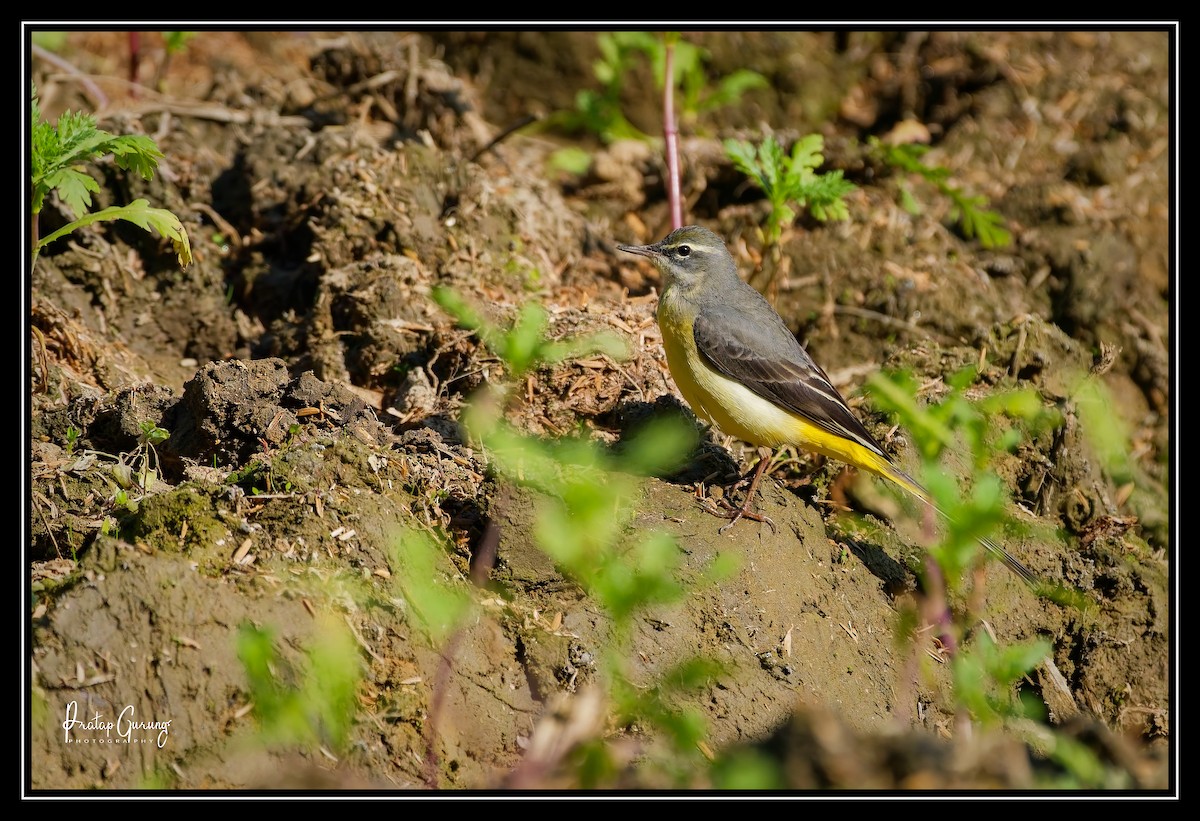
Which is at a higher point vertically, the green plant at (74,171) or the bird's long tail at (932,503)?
the green plant at (74,171)

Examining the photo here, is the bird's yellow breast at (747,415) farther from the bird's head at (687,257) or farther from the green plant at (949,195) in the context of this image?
the green plant at (949,195)

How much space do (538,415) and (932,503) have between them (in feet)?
8.82

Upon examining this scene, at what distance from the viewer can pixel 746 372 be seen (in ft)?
25.1

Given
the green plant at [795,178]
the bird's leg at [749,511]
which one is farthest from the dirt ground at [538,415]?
the green plant at [795,178]

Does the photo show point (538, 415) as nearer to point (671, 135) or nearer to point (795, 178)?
point (795, 178)

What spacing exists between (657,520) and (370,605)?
190 centimetres

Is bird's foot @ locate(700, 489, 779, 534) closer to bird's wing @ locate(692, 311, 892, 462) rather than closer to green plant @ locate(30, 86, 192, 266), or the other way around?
bird's wing @ locate(692, 311, 892, 462)

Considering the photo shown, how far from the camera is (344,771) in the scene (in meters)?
4.97

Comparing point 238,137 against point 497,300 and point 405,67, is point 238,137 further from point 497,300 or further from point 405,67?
point 497,300

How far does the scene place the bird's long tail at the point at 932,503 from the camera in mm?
7180

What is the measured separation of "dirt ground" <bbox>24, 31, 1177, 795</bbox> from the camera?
496cm

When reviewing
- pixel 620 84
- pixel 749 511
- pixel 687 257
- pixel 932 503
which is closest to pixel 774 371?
pixel 687 257

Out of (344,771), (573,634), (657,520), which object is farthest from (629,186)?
(344,771)

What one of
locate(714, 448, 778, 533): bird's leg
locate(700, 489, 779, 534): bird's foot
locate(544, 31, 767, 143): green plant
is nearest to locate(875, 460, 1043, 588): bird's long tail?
locate(714, 448, 778, 533): bird's leg
